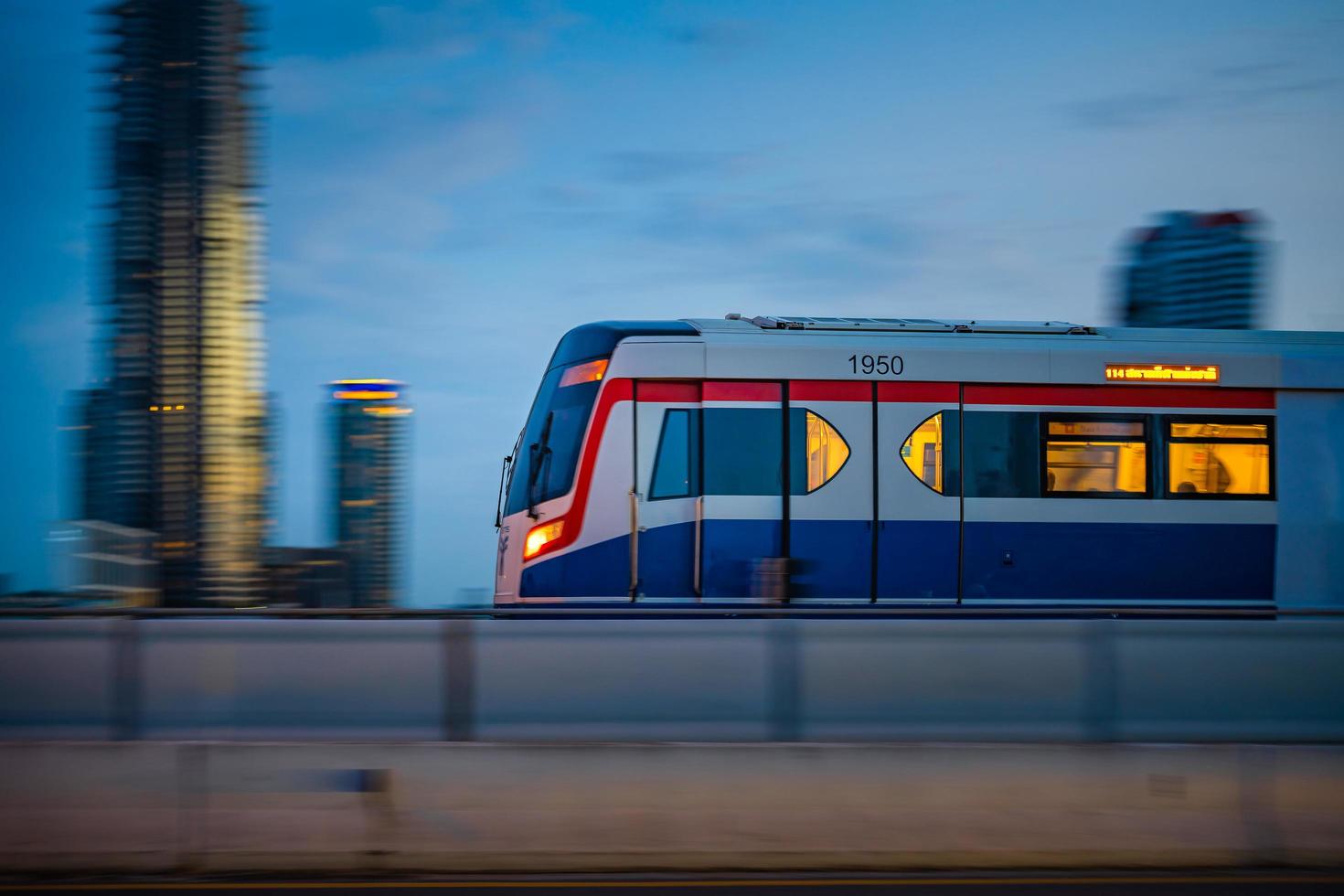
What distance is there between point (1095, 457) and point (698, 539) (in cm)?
499

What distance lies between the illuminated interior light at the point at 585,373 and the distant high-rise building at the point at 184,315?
112 metres

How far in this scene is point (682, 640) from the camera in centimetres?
797

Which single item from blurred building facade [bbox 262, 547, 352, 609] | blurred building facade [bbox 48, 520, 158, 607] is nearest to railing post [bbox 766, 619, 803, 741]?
blurred building facade [bbox 48, 520, 158, 607]

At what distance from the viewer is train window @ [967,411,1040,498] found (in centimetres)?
1434

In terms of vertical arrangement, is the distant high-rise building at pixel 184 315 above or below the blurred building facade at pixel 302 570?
above

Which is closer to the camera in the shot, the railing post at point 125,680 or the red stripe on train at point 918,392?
the railing post at point 125,680

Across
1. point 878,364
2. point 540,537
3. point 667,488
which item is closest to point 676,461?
point 667,488

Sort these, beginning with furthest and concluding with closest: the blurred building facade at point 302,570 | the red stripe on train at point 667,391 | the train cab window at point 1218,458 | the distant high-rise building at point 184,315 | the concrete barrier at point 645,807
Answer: the distant high-rise building at point 184,315 < the blurred building facade at point 302,570 < the train cab window at point 1218,458 < the red stripe on train at point 667,391 < the concrete barrier at point 645,807

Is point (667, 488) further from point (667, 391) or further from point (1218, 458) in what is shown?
point (1218, 458)

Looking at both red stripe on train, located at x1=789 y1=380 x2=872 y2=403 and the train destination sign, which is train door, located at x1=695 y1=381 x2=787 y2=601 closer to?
red stripe on train, located at x1=789 y1=380 x2=872 y2=403

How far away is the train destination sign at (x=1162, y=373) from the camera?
14.5 meters

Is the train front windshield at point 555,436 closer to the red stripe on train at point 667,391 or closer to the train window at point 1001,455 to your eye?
the red stripe on train at point 667,391

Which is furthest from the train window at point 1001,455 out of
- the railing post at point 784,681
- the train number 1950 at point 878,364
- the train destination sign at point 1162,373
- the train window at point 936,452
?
the railing post at point 784,681

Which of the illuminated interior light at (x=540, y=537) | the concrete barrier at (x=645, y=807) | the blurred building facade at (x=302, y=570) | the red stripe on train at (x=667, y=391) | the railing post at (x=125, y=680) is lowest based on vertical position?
the blurred building facade at (x=302, y=570)
